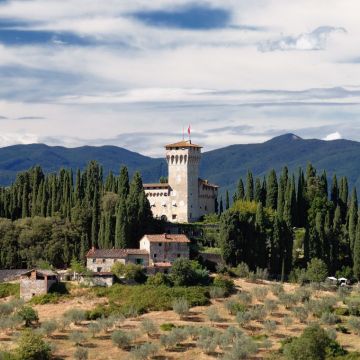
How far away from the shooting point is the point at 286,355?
67750mm

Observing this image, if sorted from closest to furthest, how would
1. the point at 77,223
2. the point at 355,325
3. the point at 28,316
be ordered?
1. the point at 355,325
2. the point at 28,316
3. the point at 77,223

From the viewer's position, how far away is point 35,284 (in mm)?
89750

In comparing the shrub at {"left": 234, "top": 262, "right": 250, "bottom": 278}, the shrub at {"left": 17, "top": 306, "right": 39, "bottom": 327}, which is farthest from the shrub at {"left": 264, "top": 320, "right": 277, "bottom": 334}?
the shrub at {"left": 17, "top": 306, "right": 39, "bottom": 327}

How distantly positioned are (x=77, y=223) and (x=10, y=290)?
45.7ft

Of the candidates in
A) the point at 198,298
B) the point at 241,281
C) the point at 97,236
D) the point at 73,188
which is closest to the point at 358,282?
the point at 241,281

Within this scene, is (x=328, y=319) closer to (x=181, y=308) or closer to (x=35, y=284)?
(x=181, y=308)

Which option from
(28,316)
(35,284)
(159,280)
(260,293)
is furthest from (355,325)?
(35,284)

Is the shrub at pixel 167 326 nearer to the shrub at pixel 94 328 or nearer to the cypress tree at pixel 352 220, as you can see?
the shrub at pixel 94 328

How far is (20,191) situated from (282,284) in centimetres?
3788

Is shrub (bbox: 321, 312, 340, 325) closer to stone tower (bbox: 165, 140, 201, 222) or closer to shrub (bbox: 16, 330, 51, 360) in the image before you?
shrub (bbox: 16, 330, 51, 360)

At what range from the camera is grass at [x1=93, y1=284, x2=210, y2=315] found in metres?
84.3

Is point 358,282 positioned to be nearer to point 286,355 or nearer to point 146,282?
point 146,282

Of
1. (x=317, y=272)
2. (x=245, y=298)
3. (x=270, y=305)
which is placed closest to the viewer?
(x=270, y=305)

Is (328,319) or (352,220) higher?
(352,220)
